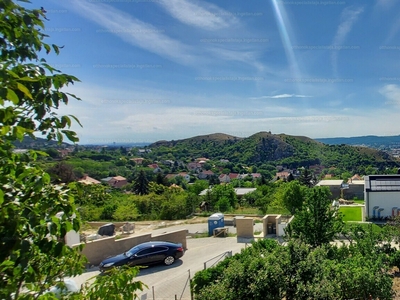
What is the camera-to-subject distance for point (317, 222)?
34.5 ft

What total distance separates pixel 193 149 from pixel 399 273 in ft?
483

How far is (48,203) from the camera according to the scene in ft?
5.48

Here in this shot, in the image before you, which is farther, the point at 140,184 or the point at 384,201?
the point at 140,184

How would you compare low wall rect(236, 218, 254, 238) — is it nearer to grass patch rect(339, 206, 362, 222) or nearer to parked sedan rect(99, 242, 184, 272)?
parked sedan rect(99, 242, 184, 272)

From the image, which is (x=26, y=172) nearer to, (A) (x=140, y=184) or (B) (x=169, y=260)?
(B) (x=169, y=260)

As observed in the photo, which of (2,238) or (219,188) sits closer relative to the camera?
(2,238)

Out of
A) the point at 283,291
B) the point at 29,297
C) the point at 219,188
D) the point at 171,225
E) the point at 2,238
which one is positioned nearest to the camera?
the point at 2,238

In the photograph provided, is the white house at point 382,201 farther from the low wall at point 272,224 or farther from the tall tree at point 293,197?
the low wall at point 272,224

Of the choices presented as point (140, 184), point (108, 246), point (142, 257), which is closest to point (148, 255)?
point (142, 257)

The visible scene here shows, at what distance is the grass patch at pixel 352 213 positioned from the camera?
74.9 feet

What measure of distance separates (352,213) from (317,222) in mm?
17401

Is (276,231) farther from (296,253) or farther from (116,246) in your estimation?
(296,253)

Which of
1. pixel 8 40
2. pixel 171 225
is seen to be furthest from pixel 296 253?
pixel 171 225

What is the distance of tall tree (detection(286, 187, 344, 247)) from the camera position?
1046cm
